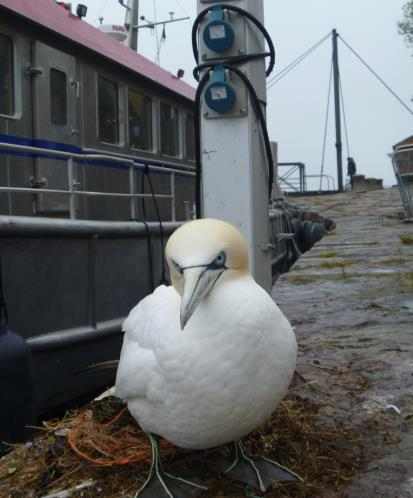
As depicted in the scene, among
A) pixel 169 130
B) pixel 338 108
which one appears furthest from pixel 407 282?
pixel 338 108

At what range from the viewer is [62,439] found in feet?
7.65

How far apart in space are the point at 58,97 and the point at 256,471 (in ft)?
16.8

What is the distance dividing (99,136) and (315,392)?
4872mm

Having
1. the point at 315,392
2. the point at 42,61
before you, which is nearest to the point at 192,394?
the point at 315,392

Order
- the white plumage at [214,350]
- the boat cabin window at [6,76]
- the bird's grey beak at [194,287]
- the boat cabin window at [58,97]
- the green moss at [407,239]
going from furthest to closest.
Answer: the green moss at [407,239], the boat cabin window at [58,97], the boat cabin window at [6,76], the white plumage at [214,350], the bird's grey beak at [194,287]

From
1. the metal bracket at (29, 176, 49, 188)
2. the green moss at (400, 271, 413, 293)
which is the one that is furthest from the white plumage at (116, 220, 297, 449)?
the metal bracket at (29, 176, 49, 188)

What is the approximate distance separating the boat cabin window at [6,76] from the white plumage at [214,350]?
4353 millimetres

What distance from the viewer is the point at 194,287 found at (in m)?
1.62

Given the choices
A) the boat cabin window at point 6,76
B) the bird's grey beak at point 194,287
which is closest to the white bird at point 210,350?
the bird's grey beak at point 194,287

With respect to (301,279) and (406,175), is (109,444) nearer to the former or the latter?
(301,279)

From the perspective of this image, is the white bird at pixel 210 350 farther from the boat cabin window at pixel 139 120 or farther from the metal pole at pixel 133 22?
the metal pole at pixel 133 22

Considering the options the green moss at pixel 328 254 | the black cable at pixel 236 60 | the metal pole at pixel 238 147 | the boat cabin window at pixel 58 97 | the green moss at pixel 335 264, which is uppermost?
the boat cabin window at pixel 58 97

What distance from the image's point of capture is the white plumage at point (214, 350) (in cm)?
169

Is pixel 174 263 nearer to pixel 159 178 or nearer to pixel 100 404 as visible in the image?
pixel 100 404
